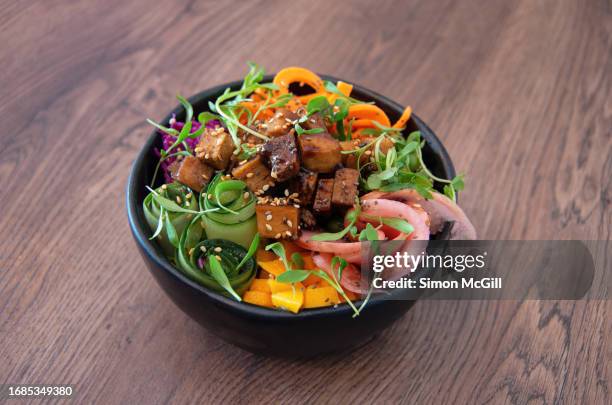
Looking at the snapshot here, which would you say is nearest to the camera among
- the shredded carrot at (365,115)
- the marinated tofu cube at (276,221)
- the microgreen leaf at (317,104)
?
the marinated tofu cube at (276,221)

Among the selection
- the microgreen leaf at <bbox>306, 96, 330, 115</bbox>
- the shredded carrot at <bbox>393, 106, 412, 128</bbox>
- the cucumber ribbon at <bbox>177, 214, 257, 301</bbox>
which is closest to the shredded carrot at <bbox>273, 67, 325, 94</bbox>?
the microgreen leaf at <bbox>306, 96, 330, 115</bbox>

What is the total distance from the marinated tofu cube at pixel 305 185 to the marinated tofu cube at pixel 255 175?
0.07 m

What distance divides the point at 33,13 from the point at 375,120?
1.83 metres

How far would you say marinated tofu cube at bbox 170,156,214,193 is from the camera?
1.73 m

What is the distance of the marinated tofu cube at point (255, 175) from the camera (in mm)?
1699

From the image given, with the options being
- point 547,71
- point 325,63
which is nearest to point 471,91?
point 547,71

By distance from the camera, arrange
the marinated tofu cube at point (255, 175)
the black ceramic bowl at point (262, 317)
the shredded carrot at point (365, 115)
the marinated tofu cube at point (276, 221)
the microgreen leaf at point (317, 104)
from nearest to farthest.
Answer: the black ceramic bowl at point (262, 317), the marinated tofu cube at point (276, 221), the marinated tofu cube at point (255, 175), the microgreen leaf at point (317, 104), the shredded carrot at point (365, 115)

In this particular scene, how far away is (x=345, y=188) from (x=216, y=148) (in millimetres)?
392

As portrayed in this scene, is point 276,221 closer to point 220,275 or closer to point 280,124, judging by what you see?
point 220,275

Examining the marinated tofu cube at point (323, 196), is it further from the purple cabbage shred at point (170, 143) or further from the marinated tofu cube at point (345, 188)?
the purple cabbage shred at point (170, 143)

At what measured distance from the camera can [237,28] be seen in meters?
2.93

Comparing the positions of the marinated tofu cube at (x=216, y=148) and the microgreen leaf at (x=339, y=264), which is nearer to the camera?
the microgreen leaf at (x=339, y=264)

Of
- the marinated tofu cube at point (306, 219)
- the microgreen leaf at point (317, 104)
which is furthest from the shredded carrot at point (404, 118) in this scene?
the marinated tofu cube at point (306, 219)

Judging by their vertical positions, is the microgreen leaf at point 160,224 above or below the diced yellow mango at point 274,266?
above
